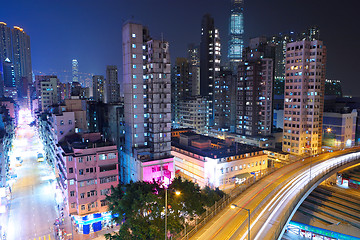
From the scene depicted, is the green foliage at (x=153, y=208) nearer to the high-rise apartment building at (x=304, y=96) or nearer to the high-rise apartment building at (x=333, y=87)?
the high-rise apartment building at (x=304, y=96)

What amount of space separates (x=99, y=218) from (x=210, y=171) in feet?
76.9

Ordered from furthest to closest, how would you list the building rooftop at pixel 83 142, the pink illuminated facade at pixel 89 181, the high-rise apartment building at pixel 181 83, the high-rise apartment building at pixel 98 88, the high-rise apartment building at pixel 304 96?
the high-rise apartment building at pixel 98 88 → the high-rise apartment building at pixel 181 83 → the high-rise apartment building at pixel 304 96 → the building rooftop at pixel 83 142 → the pink illuminated facade at pixel 89 181

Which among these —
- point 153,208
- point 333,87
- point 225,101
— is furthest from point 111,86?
point 333,87

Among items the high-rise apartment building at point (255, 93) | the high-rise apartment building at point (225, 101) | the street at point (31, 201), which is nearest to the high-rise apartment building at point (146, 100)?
the street at point (31, 201)

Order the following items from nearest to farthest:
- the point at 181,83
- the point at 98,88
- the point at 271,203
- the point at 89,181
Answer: the point at 271,203 < the point at 89,181 < the point at 181,83 < the point at 98,88

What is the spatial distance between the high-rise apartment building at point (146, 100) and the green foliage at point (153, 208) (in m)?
18.2

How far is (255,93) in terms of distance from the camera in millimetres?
85000

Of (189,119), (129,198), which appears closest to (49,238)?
(129,198)

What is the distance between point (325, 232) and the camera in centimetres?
4469

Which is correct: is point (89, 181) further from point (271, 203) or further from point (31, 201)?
point (271, 203)

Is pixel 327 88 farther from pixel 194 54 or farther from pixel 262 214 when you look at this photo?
pixel 262 214

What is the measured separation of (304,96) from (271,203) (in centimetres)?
4354

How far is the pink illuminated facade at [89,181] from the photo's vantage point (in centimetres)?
4250

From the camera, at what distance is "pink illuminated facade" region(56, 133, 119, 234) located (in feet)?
139
